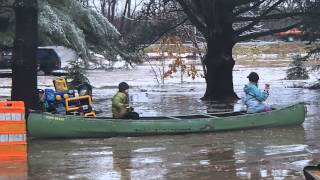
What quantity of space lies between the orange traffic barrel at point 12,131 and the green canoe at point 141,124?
1649mm

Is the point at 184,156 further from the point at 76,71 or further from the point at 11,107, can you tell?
the point at 76,71

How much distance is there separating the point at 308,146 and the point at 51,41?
29.8 feet

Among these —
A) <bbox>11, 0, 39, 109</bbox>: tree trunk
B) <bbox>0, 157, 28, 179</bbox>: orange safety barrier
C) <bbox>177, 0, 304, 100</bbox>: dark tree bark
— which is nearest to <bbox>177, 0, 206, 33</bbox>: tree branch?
<bbox>177, 0, 304, 100</bbox>: dark tree bark

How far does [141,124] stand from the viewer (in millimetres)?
12961

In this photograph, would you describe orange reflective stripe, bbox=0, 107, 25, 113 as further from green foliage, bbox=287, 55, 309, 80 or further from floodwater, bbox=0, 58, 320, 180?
green foliage, bbox=287, 55, 309, 80

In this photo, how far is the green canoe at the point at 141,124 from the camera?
12.6 m

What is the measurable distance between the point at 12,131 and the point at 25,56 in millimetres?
3965

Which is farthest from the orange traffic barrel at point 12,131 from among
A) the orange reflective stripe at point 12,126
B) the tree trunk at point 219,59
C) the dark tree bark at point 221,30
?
the tree trunk at point 219,59

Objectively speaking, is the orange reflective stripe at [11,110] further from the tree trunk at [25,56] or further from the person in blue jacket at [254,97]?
the person in blue jacket at [254,97]

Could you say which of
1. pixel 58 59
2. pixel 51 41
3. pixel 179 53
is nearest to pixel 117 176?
pixel 51 41

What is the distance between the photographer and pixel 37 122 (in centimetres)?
1248

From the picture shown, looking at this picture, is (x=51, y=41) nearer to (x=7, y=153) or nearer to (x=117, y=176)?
(x=7, y=153)

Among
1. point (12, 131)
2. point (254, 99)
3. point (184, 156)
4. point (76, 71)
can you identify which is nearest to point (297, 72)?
point (76, 71)

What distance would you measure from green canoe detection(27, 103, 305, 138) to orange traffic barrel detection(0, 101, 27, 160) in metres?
1.65
